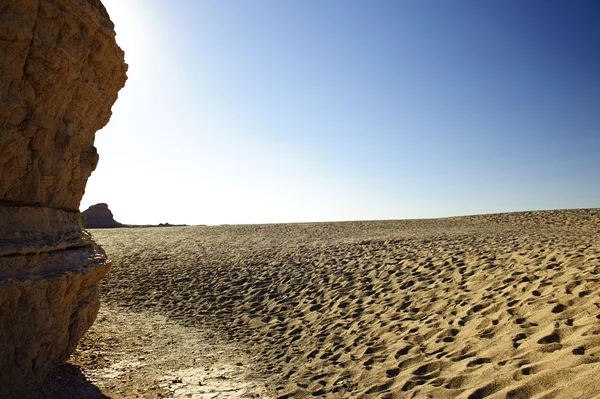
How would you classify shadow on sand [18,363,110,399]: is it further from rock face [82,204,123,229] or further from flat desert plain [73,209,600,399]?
rock face [82,204,123,229]

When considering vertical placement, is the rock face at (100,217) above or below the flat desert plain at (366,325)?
above

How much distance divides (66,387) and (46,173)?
303cm

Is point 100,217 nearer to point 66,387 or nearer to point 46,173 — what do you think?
point 46,173

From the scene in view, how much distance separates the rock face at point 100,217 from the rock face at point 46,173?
37.9m

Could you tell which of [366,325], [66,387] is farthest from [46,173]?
[366,325]

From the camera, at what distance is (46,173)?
5418 millimetres

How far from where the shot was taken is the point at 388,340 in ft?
22.7

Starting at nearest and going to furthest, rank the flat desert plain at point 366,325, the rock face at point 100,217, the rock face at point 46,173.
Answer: the rock face at point 46,173
the flat desert plain at point 366,325
the rock face at point 100,217

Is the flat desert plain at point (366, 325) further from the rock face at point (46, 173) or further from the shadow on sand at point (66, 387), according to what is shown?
the rock face at point (46, 173)

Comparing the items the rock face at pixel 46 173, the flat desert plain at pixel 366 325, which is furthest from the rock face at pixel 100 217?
the rock face at pixel 46 173

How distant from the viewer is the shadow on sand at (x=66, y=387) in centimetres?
483

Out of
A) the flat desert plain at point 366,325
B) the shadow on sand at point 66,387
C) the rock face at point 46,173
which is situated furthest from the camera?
the flat desert plain at point 366,325

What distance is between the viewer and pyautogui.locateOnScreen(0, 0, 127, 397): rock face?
4.69m

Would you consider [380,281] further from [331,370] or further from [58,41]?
[58,41]
